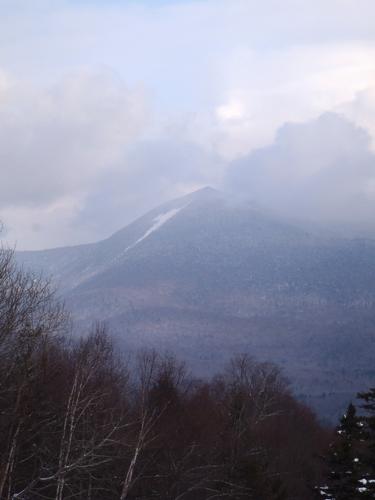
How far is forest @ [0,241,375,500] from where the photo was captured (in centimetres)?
1927

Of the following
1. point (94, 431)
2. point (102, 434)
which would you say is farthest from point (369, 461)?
point (94, 431)

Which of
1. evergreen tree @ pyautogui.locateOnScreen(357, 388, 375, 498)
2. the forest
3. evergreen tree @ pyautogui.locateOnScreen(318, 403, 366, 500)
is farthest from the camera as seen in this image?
evergreen tree @ pyautogui.locateOnScreen(318, 403, 366, 500)

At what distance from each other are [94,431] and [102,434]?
295 centimetres

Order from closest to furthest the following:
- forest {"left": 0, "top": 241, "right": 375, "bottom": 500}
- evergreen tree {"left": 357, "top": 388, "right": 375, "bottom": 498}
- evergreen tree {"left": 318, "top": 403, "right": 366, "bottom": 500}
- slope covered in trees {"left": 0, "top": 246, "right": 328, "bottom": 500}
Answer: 1. slope covered in trees {"left": 0, "top": 246, "right": 328, "bottom": 500}
2. forest {"left": 0, "top": 241, "right": 375, "bottom": 500}
3. evergreen tree {"left": 357, "top": 388, "right": 375, "bottom": 498}
4. evergreen tree {"left": 318, "top": 403, "right": 366, "bottom": 500}

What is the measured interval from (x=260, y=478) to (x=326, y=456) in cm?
553

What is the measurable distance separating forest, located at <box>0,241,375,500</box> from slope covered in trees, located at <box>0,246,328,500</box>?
0.07 m

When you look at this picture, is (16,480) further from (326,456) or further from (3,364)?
(326,456)

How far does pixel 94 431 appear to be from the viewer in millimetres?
20641

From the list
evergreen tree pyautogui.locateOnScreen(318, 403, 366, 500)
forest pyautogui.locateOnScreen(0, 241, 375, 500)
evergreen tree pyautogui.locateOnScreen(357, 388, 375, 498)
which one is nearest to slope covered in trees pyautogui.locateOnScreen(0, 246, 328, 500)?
forest pyautogui.locateOnScreen(0, 241, 375, 500)

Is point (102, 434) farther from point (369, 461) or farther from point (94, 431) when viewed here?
point (369, 461)

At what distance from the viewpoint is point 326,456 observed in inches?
1369

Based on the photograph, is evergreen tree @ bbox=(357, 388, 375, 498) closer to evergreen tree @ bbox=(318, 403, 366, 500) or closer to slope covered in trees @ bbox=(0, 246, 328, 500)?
evergreen tree @ bbox=(318, 403, 366, 500)

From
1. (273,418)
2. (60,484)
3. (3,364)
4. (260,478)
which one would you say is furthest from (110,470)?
(273,418)

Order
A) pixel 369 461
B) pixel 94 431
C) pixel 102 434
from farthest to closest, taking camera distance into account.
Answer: pixel 369 461 → pixel 102 434 → pixel 94 431
